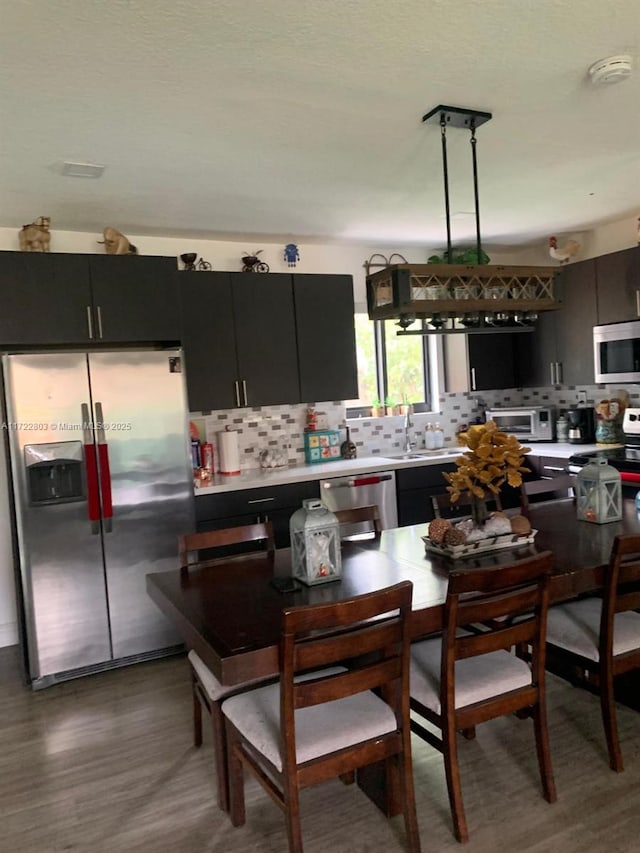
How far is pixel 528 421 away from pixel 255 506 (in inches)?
100.0

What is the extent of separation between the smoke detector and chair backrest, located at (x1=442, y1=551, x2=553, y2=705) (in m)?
1.70

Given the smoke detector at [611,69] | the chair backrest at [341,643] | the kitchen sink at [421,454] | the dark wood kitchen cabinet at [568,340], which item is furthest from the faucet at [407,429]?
the chair backrest at [341,643]

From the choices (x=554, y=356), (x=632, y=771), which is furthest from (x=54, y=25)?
(x=554, y=356)

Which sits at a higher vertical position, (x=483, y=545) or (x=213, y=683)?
(x=483, y=545)

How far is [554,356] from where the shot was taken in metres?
5.05

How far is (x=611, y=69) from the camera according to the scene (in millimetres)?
2238

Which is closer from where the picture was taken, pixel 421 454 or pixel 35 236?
pixel 35 236

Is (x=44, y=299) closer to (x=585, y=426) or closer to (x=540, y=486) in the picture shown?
(x=540, y=486)

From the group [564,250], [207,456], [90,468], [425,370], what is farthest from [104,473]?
[564,250]

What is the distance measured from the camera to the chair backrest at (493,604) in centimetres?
192

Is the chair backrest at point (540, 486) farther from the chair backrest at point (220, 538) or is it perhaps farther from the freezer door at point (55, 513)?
the freezer door at point (55, 513)

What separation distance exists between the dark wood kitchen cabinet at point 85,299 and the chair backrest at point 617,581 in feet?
8.78

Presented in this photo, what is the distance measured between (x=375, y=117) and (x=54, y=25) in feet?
4.03

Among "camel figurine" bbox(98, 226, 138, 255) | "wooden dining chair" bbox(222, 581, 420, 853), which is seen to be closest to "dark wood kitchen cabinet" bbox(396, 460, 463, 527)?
"camel figurine" bbox(98, 226, 138, 255)
